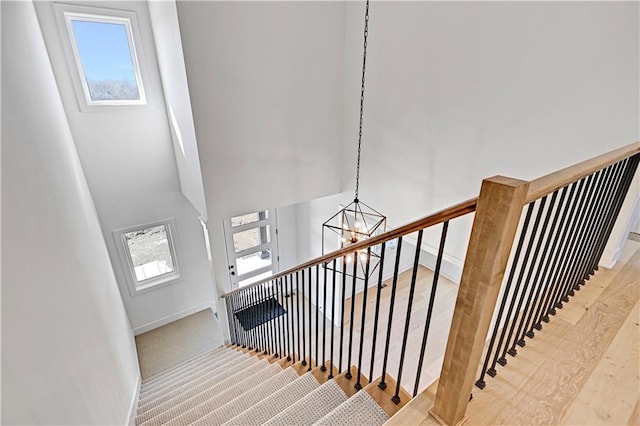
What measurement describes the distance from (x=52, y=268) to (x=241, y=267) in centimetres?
423

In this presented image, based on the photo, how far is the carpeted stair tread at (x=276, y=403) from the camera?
189 centimetres

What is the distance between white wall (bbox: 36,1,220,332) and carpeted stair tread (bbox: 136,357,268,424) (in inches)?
91.2

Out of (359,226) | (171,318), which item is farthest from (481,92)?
(171,318)

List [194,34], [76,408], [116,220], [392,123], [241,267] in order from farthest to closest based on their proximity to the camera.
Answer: [241,267]
[116,220]
[392,123]
[194,34]
[76,408]

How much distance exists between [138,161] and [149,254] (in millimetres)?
1589

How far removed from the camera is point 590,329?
5.87 feet

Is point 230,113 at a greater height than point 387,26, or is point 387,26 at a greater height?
point 387,26

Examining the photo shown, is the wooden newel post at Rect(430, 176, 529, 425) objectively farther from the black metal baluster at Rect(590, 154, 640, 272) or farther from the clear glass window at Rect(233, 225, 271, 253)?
the clear glass window at Rect(233, 225, 271, 253)

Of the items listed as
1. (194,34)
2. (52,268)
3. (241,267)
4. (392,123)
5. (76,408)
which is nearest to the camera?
(76,408)

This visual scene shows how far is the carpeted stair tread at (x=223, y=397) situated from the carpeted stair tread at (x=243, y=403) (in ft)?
0.16

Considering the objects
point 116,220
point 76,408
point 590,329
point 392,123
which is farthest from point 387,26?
point 116,220

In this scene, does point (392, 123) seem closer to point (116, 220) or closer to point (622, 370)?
point (622, 370)

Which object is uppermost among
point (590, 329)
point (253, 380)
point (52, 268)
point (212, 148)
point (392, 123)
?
point (392, 123)

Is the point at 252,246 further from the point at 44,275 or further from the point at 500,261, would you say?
the point at 500,261
